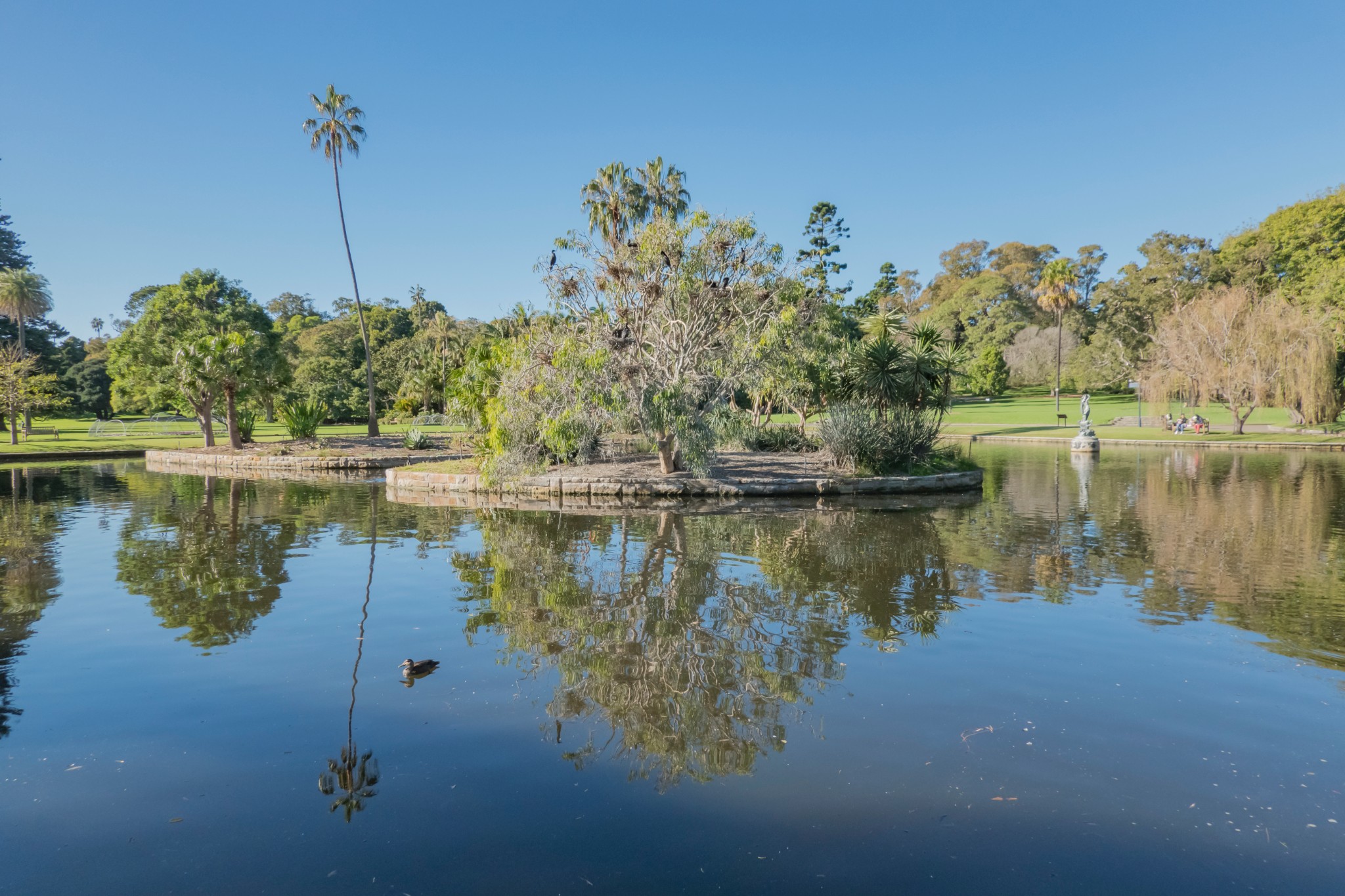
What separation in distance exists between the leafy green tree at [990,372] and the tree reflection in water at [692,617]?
62.3 metres

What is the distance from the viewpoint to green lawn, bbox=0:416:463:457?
3288 cm

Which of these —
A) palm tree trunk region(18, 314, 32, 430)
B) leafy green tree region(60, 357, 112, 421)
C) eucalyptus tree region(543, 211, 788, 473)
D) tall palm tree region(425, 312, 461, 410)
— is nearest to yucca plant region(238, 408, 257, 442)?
palm tree trunk region(18, 314, 32, 430)

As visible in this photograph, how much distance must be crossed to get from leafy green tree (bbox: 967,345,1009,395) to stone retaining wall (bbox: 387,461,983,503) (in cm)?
5535

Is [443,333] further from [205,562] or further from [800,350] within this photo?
[205,562]

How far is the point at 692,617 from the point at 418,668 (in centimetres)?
273

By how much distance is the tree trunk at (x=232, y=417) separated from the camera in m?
29.1

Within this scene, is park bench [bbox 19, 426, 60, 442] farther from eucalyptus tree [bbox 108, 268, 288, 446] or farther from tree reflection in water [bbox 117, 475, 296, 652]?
tree reflection in water [bbox 117, 475, 296, 652]

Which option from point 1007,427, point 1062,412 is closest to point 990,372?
point 1062,412

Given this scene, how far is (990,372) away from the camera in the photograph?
7125 centimetres

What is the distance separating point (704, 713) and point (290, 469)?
967 inches

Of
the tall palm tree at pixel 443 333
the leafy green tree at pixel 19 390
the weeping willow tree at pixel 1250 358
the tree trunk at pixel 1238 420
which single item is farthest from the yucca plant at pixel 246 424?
the tree trunk at pixel 1238 420

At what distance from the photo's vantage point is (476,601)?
891 cm

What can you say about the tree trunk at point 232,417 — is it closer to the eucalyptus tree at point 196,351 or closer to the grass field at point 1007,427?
the eucalyptus tree at point 196,351

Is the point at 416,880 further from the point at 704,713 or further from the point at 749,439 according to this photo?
the point at 749,439
